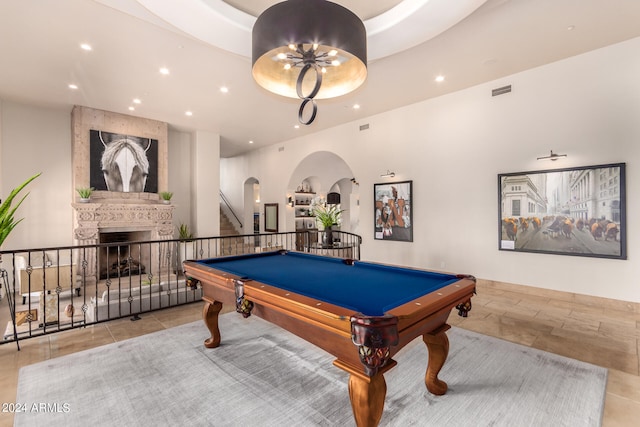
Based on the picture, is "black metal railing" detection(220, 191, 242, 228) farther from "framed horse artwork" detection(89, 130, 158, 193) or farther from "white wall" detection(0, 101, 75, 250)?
"white wall" detection(0, 101, 75, 250)

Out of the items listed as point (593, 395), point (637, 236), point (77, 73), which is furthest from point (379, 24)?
point (77, 73)

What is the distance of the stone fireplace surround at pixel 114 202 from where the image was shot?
6703 millimetres

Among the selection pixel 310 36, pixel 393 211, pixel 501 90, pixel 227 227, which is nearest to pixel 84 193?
pixel 227 227

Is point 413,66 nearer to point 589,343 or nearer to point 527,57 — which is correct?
point 527,57

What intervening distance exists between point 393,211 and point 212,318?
193 inches

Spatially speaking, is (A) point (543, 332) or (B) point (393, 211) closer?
(A) point (543, 332)

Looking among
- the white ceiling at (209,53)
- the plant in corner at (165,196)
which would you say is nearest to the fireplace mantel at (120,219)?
the plant in corner at (165,196)

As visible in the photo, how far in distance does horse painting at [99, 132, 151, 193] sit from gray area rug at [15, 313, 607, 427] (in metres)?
5.55

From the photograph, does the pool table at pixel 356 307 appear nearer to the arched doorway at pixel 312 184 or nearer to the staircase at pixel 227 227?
the arched doorway at pixel 312 184

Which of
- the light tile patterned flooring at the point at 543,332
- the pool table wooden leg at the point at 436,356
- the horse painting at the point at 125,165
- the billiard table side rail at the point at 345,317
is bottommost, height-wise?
the light tile patterned flooring at the point at 543,332

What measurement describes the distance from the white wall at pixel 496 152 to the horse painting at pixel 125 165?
552 cm

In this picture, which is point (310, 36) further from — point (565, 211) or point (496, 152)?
point (565, 211)

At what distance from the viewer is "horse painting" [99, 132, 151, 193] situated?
7.13 m

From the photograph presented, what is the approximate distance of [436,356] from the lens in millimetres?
2211
